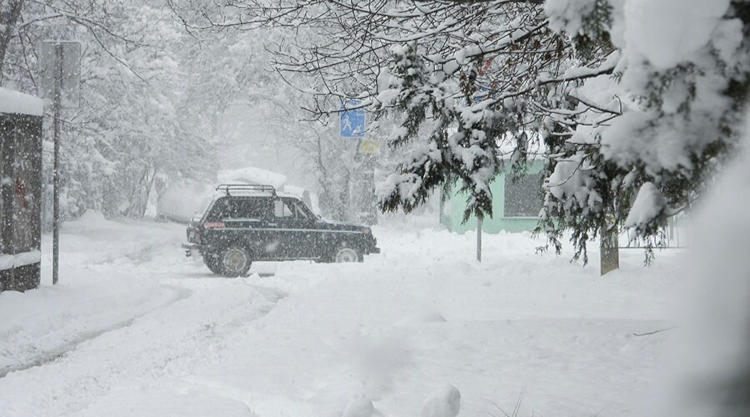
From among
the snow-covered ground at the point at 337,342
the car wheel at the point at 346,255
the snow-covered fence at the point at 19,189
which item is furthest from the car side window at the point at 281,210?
the snow-covered fence at the point at 19,189

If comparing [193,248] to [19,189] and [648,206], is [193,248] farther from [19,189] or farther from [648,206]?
[648,206]

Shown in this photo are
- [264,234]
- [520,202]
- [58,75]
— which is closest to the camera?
[58,75]

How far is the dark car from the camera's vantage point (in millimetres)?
16766

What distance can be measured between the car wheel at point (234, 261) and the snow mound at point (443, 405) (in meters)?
12.4

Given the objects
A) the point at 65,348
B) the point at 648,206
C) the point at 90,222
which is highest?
the point at 648,206

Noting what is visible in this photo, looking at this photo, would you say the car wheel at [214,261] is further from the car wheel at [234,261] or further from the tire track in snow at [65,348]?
the tire track in snow at [65,348]

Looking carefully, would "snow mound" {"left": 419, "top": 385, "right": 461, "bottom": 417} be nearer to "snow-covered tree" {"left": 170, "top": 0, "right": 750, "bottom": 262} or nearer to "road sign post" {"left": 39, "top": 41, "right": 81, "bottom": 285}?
"snow-covered tree" {"left": 170, "top": 0, "right": 750, "bottom": 262}

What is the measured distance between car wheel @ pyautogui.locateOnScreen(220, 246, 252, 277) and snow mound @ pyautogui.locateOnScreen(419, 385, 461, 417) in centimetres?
1235

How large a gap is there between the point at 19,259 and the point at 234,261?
649 cm

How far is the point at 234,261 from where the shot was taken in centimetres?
1678

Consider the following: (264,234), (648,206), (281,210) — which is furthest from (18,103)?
(648,206)

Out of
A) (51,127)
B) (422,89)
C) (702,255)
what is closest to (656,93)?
(702,255)

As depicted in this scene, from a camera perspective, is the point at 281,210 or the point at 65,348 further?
the point at 281,210

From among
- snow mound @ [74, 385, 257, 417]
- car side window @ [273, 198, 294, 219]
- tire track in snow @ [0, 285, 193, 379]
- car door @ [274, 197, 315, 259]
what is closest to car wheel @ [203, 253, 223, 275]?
car door @ [274, 197, 315, 259]
